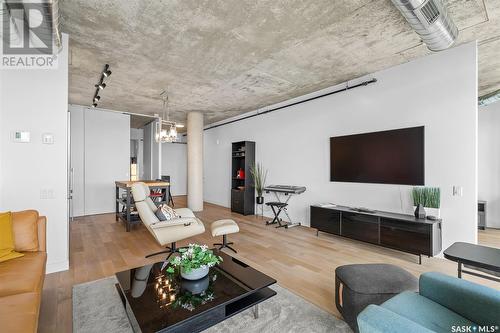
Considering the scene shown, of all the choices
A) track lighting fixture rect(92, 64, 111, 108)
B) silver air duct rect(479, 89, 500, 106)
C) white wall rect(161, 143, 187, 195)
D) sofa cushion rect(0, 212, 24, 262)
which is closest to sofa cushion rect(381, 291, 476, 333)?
sofa cushion rect(0, 212, 24, 262)

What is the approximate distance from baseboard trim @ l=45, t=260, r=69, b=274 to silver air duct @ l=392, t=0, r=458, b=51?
4756 millimetres

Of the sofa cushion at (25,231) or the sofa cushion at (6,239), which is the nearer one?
the sofa cushion at (6,239)

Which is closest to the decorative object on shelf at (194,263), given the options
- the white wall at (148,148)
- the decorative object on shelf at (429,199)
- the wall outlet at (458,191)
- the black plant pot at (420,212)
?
the black plant pot at (420,212)

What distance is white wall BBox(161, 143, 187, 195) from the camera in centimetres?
1090

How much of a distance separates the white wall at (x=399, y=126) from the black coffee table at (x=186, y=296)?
3143 millimetres

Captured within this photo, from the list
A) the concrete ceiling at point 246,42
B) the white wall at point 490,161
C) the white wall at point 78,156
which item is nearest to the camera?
the concrete ceiling at point 246,42

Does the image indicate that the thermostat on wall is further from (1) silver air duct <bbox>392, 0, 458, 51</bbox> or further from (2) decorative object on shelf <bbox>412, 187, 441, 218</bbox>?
(2) decorative object on shelf <bbox>412, 187, 441, 218</bbox>

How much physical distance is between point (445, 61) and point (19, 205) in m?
6.05

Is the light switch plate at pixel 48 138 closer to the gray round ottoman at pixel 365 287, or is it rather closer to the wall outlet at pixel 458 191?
the gray round ottoman at pixel 365 287

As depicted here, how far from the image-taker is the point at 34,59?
2896 millimetres

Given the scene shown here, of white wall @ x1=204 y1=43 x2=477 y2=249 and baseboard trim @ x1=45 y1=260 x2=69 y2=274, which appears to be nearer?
baseboard trim @ x1=45 y1=260 x2=69 y2=274

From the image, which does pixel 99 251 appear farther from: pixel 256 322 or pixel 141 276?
pixel 256 322

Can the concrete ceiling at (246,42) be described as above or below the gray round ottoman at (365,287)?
above

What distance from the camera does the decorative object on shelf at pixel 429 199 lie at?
11.3ft
